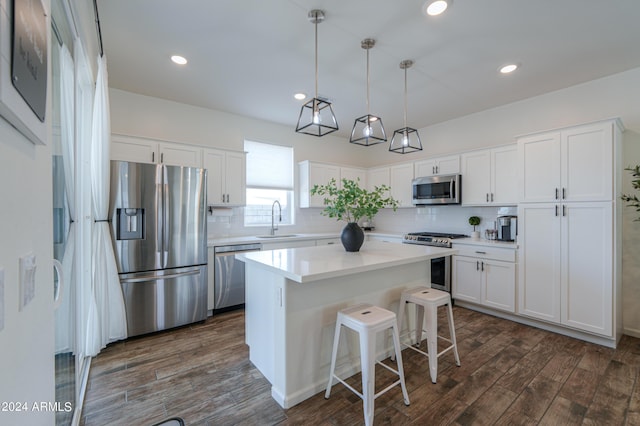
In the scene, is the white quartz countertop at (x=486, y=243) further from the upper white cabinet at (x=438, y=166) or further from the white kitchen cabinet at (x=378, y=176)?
the white kitchen cabinet at (x=378, y=176)

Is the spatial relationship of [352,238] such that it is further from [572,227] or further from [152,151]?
[152,151]

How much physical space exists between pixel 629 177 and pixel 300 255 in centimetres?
367

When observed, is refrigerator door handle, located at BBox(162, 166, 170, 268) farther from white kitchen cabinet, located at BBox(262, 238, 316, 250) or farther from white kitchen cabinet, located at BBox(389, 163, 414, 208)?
white kitchen cabinet, located at BBox(389, 163, 414, 208)

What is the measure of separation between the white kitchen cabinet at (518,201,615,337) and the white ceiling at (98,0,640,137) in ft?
4.94

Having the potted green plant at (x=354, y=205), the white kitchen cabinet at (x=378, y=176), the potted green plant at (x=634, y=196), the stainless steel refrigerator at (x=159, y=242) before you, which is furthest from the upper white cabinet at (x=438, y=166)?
the stainless steel refrigerator at (x=159, y=242)

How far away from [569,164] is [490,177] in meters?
0.94

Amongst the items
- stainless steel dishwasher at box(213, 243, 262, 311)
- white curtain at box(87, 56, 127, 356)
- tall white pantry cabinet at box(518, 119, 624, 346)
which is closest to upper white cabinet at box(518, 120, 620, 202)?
tall white pantry cabinet at box(518, 119, 624, 346)

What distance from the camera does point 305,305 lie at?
78.0 inches

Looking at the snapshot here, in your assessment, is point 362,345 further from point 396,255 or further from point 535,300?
point 535,300

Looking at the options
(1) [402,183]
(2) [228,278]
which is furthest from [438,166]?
(2) [228,278]

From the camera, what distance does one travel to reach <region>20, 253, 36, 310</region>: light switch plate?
701mm

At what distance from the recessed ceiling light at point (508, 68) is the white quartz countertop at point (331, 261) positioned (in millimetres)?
2090

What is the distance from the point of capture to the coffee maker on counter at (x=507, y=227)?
3621mm

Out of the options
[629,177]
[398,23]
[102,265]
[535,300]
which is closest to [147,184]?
[102,265]
